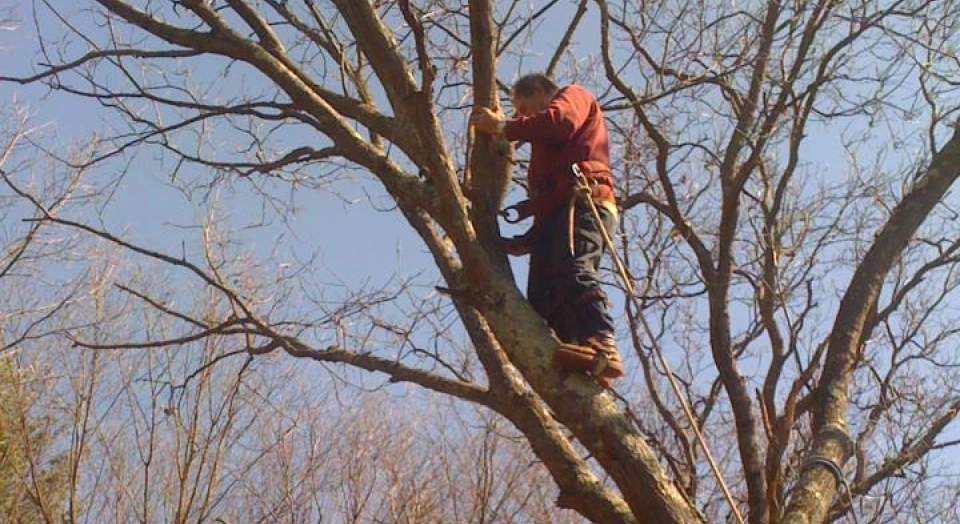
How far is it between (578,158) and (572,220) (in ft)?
1.05

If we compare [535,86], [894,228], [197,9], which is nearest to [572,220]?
[535,86]

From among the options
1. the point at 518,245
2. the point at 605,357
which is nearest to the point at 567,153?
the point at 518,245

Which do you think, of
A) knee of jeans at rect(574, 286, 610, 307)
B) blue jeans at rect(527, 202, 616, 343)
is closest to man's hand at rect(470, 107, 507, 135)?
blue jeans at rect(527, 202, 616, 343)

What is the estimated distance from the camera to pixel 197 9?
12.8 feet

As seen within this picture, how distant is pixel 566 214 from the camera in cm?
308

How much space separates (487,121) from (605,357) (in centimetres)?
85

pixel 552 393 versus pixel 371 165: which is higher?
pixel 371 165

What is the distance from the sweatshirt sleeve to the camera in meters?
2.88

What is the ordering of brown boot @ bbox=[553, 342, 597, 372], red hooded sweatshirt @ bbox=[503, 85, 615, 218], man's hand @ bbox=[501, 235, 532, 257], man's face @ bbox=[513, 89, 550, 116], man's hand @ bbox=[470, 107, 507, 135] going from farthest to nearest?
1. man's face @ bbox=[513, 89, 550, 116]
2. man's hand @ bbox=[501, 235, 532, 257]
3. red hooded sweatshirt @ bbox=[503, 85, 615, 218]
4. man's hand @ bbox=[470, 107, 507, 135]
5. brown boot @ bbox=[553, 342, 597, 372]

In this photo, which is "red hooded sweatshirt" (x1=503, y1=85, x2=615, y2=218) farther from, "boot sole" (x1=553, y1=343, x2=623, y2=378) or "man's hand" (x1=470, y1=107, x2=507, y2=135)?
"boot sole" (x1=553, y1=343, x2=623, y2=378)

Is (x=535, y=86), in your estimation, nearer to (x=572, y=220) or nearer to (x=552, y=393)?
A: (x=572, y=220)

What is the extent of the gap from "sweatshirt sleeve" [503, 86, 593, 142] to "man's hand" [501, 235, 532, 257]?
348 millimetres

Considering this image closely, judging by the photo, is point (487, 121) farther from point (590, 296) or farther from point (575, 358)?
point (575, 358)

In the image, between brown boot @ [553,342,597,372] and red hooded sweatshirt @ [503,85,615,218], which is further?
red hooded sweatshirt @ [503,85,615,218]
